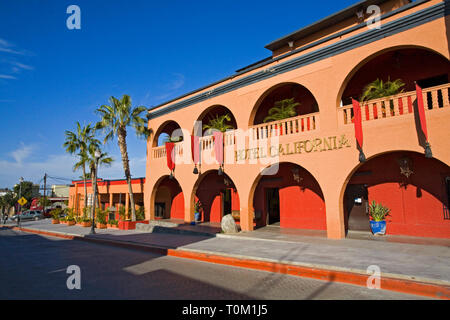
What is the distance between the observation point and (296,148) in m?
12.9

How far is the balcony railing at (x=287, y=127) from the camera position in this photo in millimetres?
12727

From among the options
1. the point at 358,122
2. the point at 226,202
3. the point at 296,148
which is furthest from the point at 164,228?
the point at 358,122

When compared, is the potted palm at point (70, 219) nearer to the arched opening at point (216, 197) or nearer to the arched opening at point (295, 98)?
the arched opening at point (216, 197)

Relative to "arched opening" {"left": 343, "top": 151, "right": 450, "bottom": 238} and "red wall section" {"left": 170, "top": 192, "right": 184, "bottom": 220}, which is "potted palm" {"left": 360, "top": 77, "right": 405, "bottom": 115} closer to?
"arched opening" {"left": 343, "top": 151, "right": 450, "bottom": 238}

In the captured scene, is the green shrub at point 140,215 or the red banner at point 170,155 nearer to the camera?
the red banner at point 170,155

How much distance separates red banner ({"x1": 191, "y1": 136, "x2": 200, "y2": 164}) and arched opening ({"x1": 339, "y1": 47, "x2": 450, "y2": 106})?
28.5 feet

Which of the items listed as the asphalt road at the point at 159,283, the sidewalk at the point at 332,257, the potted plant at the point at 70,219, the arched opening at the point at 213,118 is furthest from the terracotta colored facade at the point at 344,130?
the potted plant at the point at 70,219

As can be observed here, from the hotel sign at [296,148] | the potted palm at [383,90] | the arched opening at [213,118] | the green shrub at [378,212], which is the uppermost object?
the arched opening at [213,118]

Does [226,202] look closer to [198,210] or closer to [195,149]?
[198,210]

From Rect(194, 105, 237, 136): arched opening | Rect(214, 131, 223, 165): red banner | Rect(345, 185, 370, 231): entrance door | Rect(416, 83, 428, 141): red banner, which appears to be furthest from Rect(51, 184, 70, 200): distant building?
Rect(416, 83, 428, 141): red banner

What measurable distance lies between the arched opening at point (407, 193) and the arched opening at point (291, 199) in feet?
5.75

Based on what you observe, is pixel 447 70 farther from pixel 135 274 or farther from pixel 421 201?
pixel 135 274

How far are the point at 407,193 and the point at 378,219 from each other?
163 centimetres

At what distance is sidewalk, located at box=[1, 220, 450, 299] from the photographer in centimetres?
637
